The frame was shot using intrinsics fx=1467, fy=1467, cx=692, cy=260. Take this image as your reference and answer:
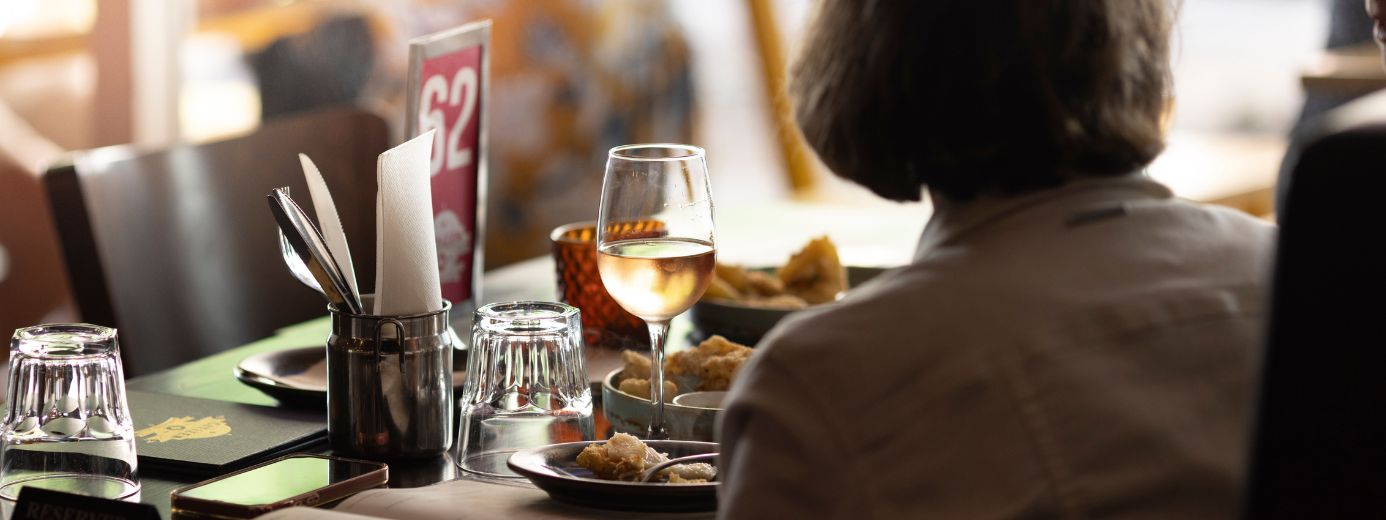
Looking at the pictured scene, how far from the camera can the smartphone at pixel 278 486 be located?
2.96 feet

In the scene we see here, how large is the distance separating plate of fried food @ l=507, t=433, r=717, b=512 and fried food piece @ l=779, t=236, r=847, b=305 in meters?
0.57

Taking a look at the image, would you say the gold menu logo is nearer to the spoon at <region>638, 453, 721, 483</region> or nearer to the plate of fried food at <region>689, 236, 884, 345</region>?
the spoon at <region>638, 453, 721, 483</region>

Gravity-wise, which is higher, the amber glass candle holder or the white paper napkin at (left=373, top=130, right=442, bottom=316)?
the white paper napkin at (left=373, top=130, right=442, bottom=316)

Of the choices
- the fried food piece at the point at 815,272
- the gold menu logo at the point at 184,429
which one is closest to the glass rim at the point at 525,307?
the gold menu logo at the point at 184,429

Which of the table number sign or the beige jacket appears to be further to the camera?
the table number sign

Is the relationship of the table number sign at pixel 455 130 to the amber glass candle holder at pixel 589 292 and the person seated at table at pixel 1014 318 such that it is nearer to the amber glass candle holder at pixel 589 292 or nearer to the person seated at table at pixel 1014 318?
the amber glass candle holder at pixel 589 292

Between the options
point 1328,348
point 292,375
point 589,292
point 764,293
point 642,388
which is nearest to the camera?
point 1328,348

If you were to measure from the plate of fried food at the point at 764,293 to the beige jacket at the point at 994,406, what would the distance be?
2.47 feet

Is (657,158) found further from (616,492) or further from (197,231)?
(197,231)

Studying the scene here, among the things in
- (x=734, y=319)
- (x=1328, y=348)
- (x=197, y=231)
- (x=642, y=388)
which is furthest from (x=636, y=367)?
(x=197, y=231)

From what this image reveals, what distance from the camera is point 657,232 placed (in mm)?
1090

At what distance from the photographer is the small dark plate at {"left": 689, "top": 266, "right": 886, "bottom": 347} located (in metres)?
1.44

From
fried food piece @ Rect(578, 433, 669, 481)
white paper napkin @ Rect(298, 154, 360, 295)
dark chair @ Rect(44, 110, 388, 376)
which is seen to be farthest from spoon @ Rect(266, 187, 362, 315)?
dark chair @ Rect(44, 110, 388, 376)

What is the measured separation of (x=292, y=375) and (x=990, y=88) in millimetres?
778
